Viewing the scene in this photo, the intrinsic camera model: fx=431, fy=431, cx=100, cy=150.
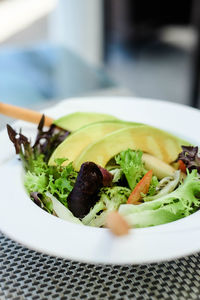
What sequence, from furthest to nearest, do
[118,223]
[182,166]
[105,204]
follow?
[182,166]
[105,204]
[118,223]

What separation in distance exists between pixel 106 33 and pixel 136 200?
3.64m

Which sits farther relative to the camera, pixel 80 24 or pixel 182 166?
pixel 80 24

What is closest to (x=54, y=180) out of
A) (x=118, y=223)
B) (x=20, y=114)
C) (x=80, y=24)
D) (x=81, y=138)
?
(x=81, y=138)

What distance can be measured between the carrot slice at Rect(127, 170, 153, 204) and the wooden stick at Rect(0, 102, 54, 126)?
1.05ft

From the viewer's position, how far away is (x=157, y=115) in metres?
1.16

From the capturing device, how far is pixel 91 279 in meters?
0.71

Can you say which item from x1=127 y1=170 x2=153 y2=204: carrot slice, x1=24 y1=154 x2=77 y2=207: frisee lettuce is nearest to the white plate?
x1=24 y1=154 x2=77 y2=207: frisee lettuce

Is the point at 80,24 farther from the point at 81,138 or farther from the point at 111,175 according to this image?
the point at 111,175

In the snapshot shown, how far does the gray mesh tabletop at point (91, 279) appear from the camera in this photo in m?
0.67

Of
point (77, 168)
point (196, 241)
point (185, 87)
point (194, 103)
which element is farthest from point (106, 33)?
point (196, 241)

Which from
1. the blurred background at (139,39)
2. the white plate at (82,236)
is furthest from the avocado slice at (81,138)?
the blurred background at (139,39)

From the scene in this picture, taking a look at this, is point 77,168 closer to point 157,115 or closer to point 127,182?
point 127,182

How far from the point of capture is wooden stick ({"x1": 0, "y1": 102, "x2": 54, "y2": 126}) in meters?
1.03

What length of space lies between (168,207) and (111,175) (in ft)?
0.49
